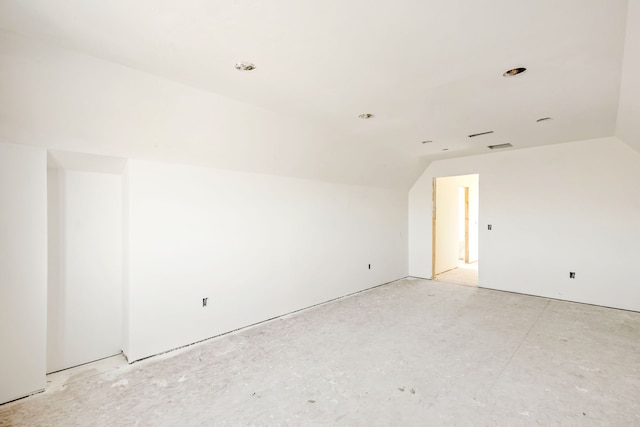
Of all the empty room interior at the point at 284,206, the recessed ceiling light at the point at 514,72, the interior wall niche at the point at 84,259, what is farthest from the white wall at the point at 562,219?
the interior wall niche at the point at 84,259

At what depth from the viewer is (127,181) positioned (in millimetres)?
2596

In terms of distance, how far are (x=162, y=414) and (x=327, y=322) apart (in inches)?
77.1

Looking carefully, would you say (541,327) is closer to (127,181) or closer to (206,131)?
A: (206,131)

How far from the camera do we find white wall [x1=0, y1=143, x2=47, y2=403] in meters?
2.03

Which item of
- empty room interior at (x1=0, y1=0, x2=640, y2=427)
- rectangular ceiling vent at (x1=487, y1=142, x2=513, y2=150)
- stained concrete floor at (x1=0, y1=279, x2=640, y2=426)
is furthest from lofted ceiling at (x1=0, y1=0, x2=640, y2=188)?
stained concrete floor at (x1=0, y1=279, x2=640, y2=426)

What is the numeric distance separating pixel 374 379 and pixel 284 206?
2222 millimetres

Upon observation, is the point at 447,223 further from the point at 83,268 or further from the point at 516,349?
the point at 83,268

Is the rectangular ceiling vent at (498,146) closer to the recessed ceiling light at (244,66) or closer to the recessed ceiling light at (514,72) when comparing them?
the recessed ceiling light at (514,72)

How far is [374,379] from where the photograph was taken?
2.31 metres

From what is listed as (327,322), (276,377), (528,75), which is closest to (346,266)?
(327,322)

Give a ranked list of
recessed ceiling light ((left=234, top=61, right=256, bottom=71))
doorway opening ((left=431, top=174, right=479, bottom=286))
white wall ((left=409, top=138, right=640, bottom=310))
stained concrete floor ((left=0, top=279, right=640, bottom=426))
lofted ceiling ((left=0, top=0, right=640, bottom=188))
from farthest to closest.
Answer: doorway opening ((left=431, top=174, right=479, bottom=286)) < white wall ((left=409, top=138, right=640, bottom=310)) < recessed ceiling light ((left=234, top=61, right=256, bottom=71)) < stained concrete floor ((left=0, top=279, right=640, bottom=426)) < lofted ceiling ((left=0, top=0, right=640, bottom=188))

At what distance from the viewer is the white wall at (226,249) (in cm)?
267

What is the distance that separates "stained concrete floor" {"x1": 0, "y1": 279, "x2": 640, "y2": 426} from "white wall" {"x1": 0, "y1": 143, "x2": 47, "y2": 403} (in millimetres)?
209

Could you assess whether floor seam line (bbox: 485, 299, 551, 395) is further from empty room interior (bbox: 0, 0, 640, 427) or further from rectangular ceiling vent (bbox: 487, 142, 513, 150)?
rectangular ceiling vent (bbox: 487, 142, 513, 150)
